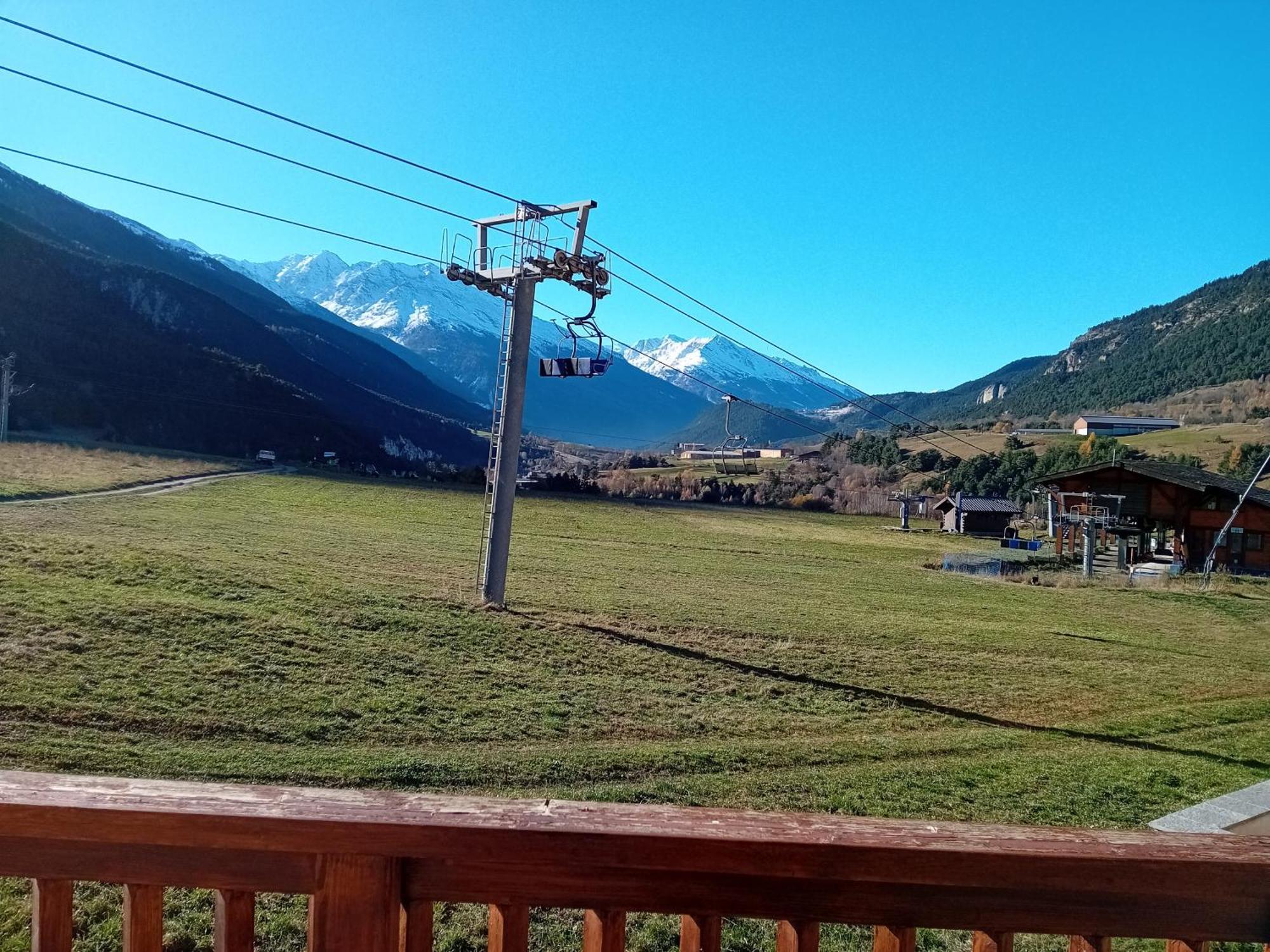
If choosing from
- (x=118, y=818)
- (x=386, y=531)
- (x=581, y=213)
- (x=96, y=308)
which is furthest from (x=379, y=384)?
(x=118, y=818)

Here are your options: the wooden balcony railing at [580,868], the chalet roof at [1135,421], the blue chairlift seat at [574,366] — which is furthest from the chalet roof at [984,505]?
the wooden balcony railing at [580,868]

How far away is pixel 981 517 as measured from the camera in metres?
61.1

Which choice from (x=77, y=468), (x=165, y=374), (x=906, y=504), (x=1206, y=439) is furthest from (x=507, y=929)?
(x=1206, y=439)

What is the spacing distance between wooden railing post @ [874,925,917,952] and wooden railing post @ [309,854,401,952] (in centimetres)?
93

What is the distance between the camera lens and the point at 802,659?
1405cm

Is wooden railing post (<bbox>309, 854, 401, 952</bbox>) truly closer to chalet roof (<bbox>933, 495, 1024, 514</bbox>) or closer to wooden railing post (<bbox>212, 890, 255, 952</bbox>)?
wooden railing post (<bbox>212, 890, 255, 952</bbox>)

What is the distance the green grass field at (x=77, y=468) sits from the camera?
95.0 ft

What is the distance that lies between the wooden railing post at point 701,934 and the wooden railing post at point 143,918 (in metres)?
1.01

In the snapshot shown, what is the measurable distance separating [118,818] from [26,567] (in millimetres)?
13508

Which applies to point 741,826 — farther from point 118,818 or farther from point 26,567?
point 26,567

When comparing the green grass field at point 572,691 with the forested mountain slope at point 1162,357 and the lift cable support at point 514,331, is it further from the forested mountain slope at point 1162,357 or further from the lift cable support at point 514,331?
the forested mountain slope at point 1162,357

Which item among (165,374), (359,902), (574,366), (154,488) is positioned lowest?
(154,488)

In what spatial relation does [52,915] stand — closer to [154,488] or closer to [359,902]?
[359,902]

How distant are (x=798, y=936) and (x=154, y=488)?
39.5 m
